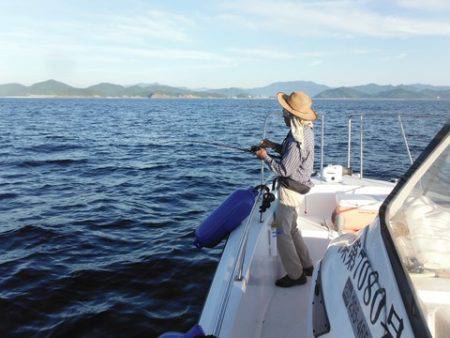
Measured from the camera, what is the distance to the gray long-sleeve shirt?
4.07m

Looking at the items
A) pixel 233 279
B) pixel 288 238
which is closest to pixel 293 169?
pixel 288 238

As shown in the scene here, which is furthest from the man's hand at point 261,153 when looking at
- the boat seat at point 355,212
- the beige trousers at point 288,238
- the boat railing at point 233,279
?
the boat seat at point 355,212

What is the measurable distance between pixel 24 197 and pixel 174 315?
6.96m

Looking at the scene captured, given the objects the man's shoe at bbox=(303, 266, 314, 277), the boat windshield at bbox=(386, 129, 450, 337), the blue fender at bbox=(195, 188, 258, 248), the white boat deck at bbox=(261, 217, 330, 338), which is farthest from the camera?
the blue fender at bbox=(195, 188, 258, 248)

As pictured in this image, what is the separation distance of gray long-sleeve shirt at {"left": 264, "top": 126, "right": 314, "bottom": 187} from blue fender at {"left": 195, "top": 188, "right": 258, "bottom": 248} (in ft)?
4.26

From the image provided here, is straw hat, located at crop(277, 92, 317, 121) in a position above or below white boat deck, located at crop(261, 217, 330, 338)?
above

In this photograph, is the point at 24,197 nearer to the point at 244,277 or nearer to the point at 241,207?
the point at 241,207

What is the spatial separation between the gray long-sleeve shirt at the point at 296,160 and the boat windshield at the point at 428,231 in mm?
1705

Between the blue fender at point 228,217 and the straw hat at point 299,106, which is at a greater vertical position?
the straw hat at point 299,106

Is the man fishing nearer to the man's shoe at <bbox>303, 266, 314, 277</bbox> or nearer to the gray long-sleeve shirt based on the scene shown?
the gray long-sleeve shirt

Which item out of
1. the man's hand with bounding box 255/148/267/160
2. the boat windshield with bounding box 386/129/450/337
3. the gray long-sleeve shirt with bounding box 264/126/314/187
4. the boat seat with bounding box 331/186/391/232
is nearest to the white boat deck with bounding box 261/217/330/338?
the boat seat with bounding box 331/186/391/232

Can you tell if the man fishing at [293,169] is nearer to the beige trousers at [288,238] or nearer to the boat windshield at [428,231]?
the beige trousers at [288,238]

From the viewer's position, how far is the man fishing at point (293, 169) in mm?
4059

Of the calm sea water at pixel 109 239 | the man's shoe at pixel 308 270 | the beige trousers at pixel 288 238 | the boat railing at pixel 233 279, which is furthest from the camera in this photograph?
the calm sea water at pixel 109 239
